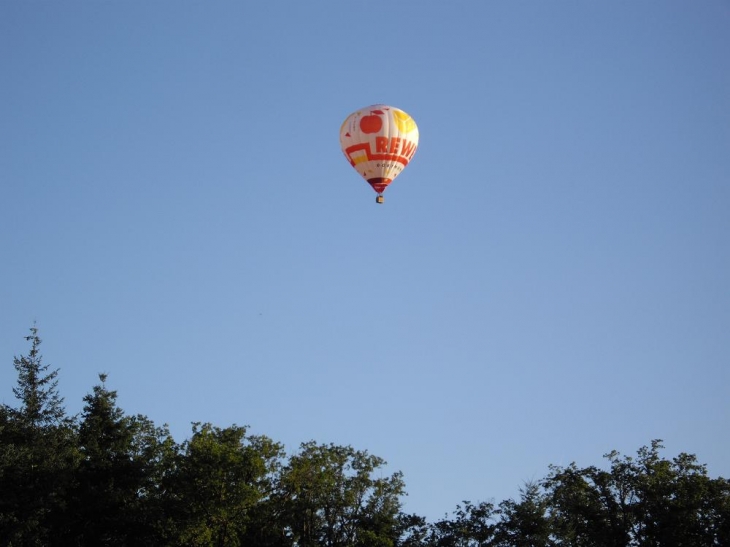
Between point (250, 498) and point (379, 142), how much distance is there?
21.1 metres

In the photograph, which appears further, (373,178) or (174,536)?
(373,178)

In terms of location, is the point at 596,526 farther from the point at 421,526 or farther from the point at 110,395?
the point at 110,395

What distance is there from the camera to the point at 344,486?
76750 mm

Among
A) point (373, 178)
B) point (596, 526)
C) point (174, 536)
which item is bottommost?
point (174, 536)

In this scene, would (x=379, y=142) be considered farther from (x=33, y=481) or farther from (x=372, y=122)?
(x=33, y=481)

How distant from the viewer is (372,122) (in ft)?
253

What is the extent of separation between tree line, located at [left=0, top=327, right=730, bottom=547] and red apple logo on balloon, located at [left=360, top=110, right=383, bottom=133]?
18.3 meters

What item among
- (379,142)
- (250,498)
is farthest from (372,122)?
(250,498)

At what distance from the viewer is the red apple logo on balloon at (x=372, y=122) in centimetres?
7700

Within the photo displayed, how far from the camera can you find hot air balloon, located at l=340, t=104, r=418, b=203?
77.1 meters

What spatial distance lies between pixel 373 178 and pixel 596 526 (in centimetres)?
2365

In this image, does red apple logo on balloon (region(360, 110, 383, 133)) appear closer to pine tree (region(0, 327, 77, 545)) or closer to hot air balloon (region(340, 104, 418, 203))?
hot air balloon (region(340, 104, 418, 203))

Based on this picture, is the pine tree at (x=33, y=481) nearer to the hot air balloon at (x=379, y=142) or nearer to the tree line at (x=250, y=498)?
the tree line at (x=250, y=498)

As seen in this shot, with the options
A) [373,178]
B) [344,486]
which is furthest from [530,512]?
[373,178]
